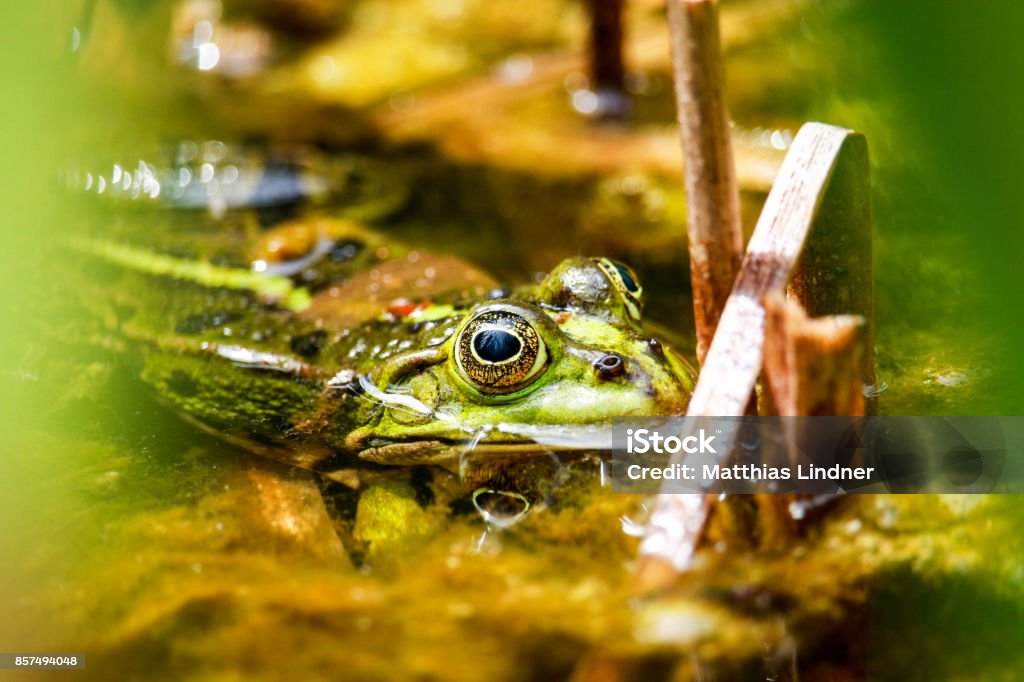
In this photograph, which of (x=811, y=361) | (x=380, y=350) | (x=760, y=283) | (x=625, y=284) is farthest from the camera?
(x=380, y=350)

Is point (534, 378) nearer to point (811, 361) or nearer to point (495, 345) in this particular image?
point (495, 345)

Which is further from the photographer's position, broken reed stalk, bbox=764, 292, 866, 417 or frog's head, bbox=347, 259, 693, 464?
frog's head, bbox=347, 259, 693, 464

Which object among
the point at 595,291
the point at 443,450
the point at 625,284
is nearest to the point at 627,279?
the point at 625,284

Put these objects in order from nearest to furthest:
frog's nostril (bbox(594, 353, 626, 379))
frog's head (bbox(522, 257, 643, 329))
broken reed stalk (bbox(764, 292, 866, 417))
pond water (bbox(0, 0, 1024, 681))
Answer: pond water (bbox(0, 0, 1024, 681)) < broken reed stalk (bbox(764, 292, 866, 417)) < frog's nostril (bbox(594, 353, 626, 379)) < frog's head (bbox(522, 257, 643, 329))

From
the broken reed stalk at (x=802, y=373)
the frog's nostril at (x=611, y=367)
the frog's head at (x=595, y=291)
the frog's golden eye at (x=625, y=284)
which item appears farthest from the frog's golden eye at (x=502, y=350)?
the broken reed stalk at (x=802, y=373)

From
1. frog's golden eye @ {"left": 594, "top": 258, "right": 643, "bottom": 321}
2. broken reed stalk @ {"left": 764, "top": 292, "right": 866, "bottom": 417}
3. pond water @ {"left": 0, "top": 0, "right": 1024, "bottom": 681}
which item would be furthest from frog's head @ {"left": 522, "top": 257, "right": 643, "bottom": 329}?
broken reed stalk @ {"left": 764, "top": 292, "right": 866, "bottom": 417}

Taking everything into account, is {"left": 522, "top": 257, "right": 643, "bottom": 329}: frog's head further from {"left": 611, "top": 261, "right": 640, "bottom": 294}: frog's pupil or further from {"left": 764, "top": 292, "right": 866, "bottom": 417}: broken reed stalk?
{"left": 764, "top": 292, "right": 866, "bottom": 417}: broken reed stalk
